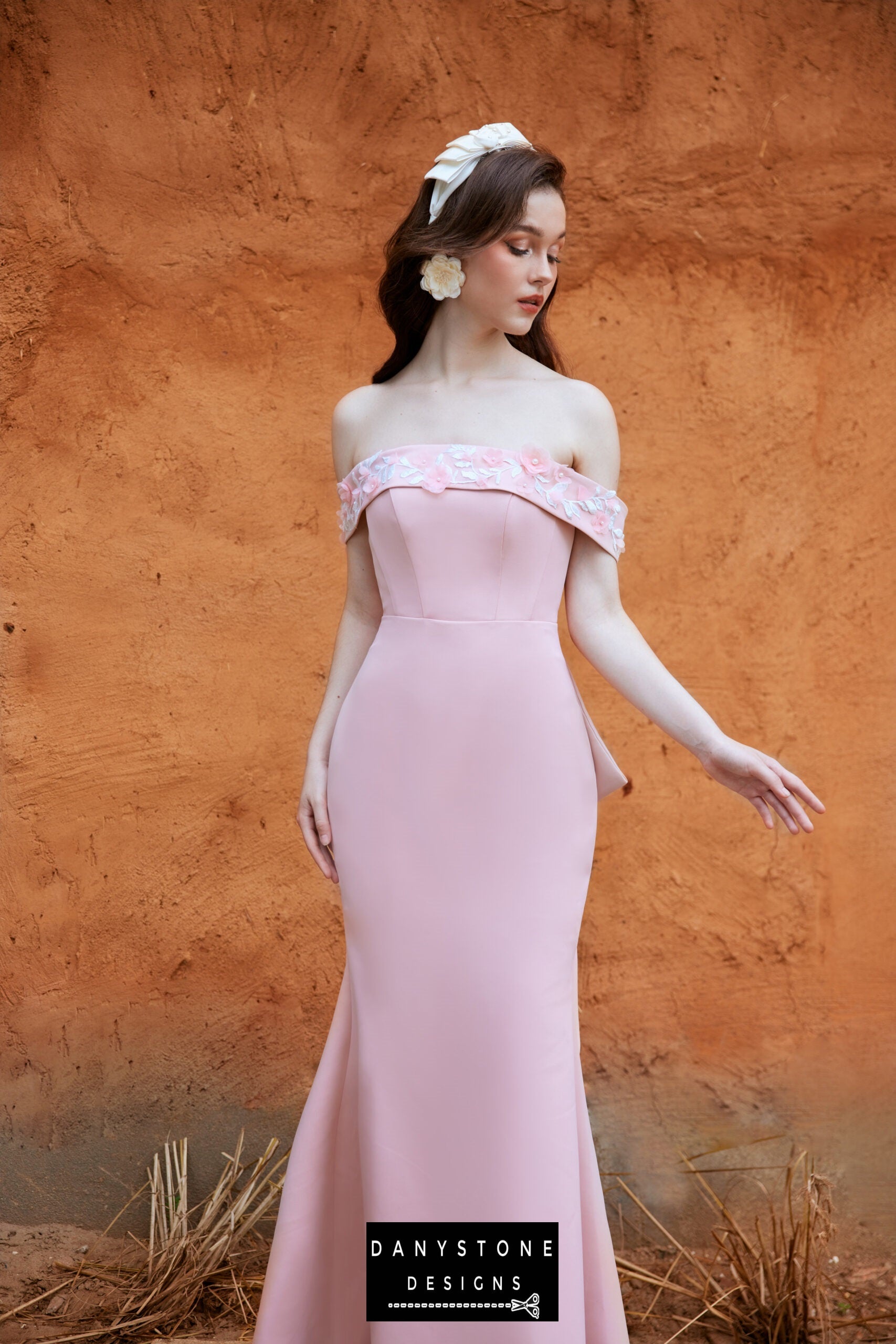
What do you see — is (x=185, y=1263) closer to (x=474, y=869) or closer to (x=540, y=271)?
(x=474, y=869)

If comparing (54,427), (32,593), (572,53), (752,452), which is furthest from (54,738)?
(572,53)

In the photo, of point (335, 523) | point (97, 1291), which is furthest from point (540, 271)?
point (97, 1291)

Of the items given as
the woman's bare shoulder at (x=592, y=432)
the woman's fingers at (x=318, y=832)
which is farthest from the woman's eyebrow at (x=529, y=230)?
the woman's fingers at (x=318, y=832)

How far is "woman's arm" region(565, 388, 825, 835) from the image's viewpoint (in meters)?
2.06

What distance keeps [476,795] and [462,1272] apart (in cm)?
77

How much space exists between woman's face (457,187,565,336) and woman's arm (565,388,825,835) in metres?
0.20

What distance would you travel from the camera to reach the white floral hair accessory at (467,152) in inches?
89.2

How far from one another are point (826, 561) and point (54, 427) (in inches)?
84.9

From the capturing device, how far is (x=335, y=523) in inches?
144

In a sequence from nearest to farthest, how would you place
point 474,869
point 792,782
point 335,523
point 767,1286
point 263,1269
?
point 792,782, point 474,869, point 767,1286, point 263,1269, point 335,523

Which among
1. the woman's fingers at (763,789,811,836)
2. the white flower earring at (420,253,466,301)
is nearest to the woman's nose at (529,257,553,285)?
the white flower earring at (420,253,466,301)

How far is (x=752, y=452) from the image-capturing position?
3.65 m

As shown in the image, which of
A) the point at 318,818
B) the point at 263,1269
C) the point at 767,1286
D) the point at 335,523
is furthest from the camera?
the point at 335,523

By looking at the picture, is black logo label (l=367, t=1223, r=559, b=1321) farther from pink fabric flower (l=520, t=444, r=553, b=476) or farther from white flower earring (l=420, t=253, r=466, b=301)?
white flower earring (l=420, t=253, r=466, b=301)
